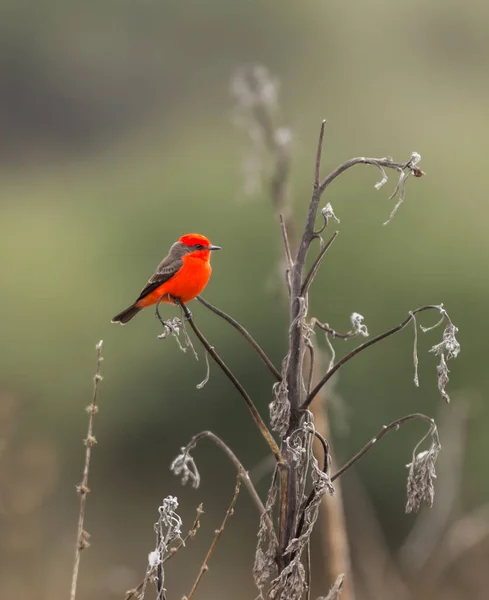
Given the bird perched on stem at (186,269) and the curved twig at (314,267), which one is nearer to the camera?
the curved twig at (314,267)

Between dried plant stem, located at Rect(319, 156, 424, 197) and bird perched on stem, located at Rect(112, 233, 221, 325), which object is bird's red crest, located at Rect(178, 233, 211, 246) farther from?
dried plant stem, located at Rect(319, 156, 424, 197)

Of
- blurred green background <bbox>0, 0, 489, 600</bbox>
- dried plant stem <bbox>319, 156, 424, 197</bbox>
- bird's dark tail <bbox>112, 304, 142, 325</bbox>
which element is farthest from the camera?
blurred green background <bbox>0, 0, 489, 600</bbox>

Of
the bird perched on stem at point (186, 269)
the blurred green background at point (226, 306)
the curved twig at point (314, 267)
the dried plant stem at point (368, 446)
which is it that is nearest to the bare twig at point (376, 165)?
the curved twig at point (314, 267)

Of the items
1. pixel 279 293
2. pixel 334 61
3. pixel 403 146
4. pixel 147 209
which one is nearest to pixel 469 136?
pixel 403 146

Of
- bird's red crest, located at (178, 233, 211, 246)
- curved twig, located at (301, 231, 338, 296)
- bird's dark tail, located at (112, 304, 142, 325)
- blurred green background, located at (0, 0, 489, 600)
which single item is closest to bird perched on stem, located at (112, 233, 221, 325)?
bird's red crest, located at (178, 233, 211, 246)

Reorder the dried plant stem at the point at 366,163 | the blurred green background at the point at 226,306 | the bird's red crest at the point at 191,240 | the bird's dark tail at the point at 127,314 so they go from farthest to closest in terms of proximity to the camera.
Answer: the blurred green background at the point at 226,306 → the bird's dark tail at the point at 127,314 → the bird's red crest at the point at 191,240 → the dried plant stem at the point at 366,163

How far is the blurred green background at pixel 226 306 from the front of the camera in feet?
35.2

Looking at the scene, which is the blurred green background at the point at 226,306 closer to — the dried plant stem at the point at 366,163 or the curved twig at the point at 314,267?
the curved twig at the point at 314,267

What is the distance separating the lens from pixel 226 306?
12516 mm

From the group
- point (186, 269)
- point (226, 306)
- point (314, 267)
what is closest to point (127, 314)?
point (186, 269)

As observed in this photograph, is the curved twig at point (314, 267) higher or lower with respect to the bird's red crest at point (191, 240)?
lower

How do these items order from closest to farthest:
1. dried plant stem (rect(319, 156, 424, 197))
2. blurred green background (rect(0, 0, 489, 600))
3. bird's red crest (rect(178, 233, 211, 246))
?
dried plant stem (rect(319, 156, 424, 197)), bird's red crest (rect(178, 233, 211, 246)), blurred green background (rect(0, 0, 489, 600))

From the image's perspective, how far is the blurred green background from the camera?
35.2 feet

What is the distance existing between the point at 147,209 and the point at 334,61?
8.94 m
